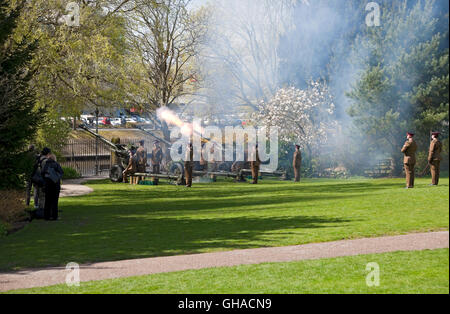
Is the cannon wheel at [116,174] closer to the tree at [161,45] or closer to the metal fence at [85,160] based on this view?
the metal fence at [85,160]

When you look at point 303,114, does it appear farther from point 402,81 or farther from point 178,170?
point 178,170

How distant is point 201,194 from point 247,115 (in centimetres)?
2110

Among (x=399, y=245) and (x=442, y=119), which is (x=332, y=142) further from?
(x=399, y=245)

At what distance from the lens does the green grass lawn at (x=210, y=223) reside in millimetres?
Answer: 12141

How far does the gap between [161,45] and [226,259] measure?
28.8 meters

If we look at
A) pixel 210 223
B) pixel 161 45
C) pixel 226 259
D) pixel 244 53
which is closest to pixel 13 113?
pixel 210 223

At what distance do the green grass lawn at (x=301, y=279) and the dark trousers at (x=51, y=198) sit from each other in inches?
314

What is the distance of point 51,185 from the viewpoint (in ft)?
54.9

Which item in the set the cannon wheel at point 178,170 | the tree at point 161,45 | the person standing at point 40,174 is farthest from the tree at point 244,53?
the person standing at point 40,174

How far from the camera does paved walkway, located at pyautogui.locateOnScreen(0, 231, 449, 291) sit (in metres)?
9.66

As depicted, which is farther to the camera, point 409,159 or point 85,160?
point 85,160

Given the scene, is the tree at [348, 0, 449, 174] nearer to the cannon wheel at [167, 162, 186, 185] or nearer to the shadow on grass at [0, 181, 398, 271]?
the shadow on grass at [0, 181, 398, 271]

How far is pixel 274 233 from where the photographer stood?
13.3 metres
